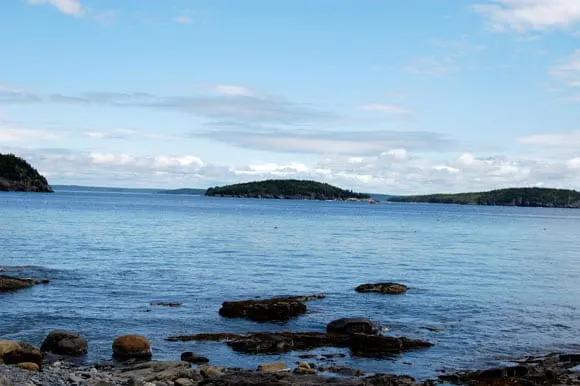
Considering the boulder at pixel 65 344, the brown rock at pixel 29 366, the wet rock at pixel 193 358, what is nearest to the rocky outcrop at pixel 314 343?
the wet rock at pixel 193 358

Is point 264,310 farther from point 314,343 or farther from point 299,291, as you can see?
point 299,291

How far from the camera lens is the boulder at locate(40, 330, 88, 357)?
26156 millimetres

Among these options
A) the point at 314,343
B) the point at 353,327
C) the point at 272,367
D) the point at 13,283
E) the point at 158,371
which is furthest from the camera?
the point at 13,283

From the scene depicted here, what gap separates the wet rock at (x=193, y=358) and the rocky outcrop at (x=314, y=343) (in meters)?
2.25

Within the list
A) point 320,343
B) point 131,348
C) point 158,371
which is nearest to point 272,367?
point 158,371

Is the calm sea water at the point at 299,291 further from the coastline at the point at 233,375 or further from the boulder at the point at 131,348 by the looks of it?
the coastline at the point at 233,375

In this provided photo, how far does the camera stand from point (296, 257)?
6612cm

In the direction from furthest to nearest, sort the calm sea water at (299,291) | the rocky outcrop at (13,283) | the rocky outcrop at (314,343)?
the rocky outcrop at (13,283)
the calm sea water at (299,291)
the rocky outcrop at (314,343)

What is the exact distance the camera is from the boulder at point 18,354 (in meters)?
23.4

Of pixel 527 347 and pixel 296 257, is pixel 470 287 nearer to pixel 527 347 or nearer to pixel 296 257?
pixel 527 347

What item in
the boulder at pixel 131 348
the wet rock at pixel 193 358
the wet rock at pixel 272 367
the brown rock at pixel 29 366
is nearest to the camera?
the brown rock at pixel 29 366

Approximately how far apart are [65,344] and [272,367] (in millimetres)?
8597

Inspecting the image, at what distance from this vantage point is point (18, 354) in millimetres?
23547

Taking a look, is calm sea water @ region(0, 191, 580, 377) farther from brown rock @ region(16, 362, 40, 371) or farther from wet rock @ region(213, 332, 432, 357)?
brown rock @ region(16, 362, 40, 371)
